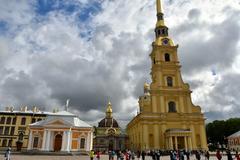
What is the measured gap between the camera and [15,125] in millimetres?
67062

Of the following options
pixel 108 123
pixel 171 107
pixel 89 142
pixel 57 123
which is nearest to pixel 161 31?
pixel 171 107

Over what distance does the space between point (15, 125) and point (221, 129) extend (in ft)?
220

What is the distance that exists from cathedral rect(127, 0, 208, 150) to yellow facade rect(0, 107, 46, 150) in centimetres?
3255

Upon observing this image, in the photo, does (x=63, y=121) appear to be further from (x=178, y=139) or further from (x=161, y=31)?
(x=161, y=31)

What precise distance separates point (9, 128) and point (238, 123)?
7215cm

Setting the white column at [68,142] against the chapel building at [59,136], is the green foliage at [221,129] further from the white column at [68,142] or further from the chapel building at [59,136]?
the white column at [68,142]

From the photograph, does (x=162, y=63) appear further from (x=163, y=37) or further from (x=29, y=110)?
(x=29, y=110)

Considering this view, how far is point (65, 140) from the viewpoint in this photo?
43.0 m

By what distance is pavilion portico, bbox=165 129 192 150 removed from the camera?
49.8 m

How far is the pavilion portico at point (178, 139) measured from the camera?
49844mm

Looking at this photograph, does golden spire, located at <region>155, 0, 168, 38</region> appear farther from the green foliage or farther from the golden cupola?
the green foliage

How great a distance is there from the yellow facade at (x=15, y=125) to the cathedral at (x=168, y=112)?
32.5m

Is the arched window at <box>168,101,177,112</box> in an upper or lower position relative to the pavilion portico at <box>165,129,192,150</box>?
upper

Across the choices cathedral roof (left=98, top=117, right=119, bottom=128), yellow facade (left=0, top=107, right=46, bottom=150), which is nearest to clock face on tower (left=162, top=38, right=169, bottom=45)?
yellow facade (left=0, top=107, right=46, bottom=150)
